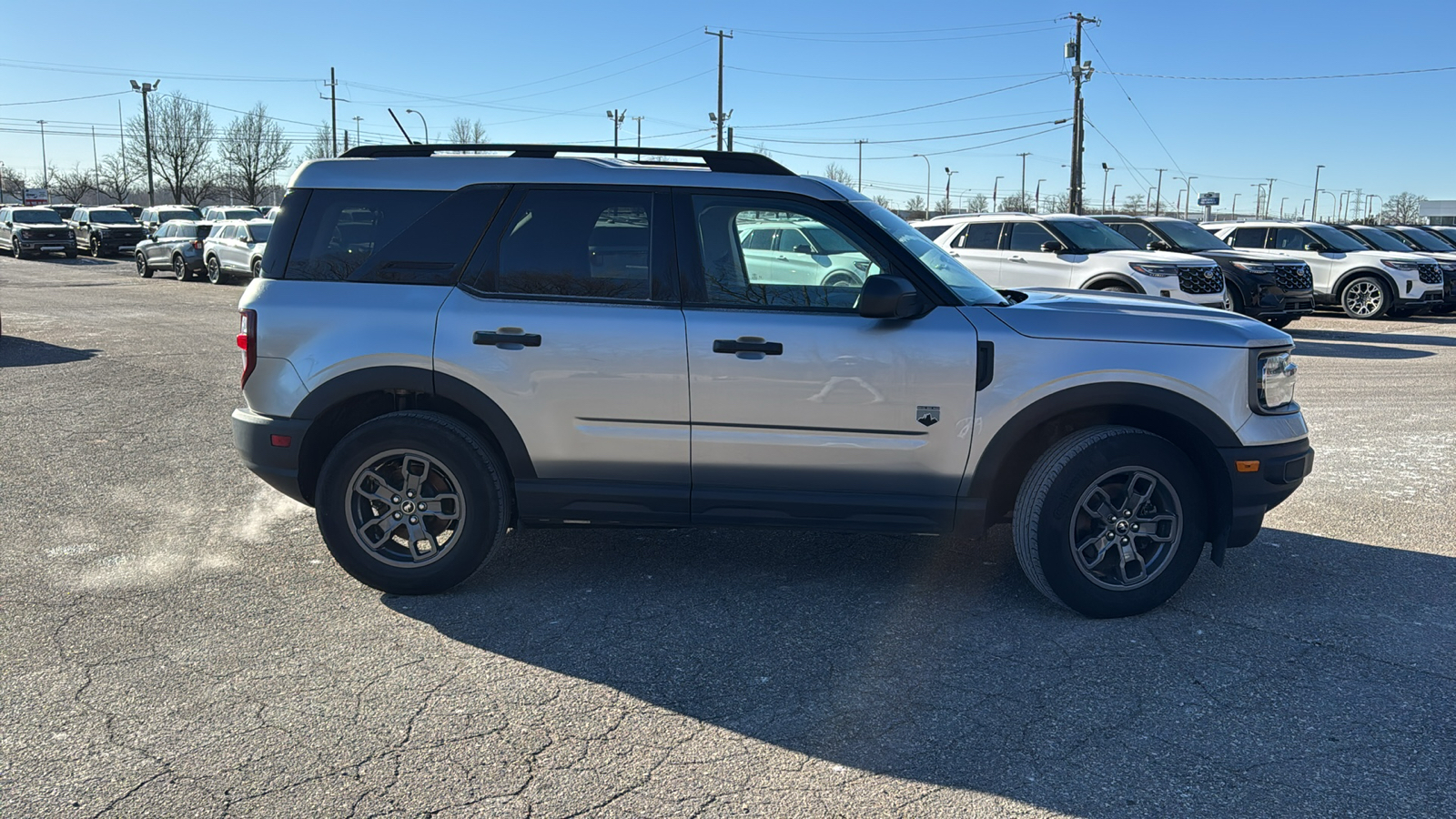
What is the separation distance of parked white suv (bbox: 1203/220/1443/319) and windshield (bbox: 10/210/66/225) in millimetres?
40563

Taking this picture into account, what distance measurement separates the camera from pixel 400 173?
4812 millimetres

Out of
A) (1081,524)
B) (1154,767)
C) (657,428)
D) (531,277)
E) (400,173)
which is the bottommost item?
(1154,767)

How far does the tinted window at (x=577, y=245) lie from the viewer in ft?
15.4

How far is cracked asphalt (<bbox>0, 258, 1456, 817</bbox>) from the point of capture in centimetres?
322

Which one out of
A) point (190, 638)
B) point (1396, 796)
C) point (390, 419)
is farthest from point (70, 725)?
point (1396, 796)

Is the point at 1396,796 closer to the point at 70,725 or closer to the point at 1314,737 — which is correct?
the point at 1314,737

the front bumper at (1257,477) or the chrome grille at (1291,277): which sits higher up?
the chrome grille at (1291,277)

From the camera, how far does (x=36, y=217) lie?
41.2 m

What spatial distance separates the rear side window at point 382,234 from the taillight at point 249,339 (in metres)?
0.21

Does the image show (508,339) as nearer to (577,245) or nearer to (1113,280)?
(577,245)

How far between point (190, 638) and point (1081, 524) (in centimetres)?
366

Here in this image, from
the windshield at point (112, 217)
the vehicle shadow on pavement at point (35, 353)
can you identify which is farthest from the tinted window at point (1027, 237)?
the windshield at point (112, 217)

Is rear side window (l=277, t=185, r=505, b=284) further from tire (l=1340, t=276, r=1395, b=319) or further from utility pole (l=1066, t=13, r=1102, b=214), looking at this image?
utility pole (l=1066, t=13, r=1102, b=214)

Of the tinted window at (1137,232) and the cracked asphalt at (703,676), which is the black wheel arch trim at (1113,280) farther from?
the cracked asphalt at (703,676)
